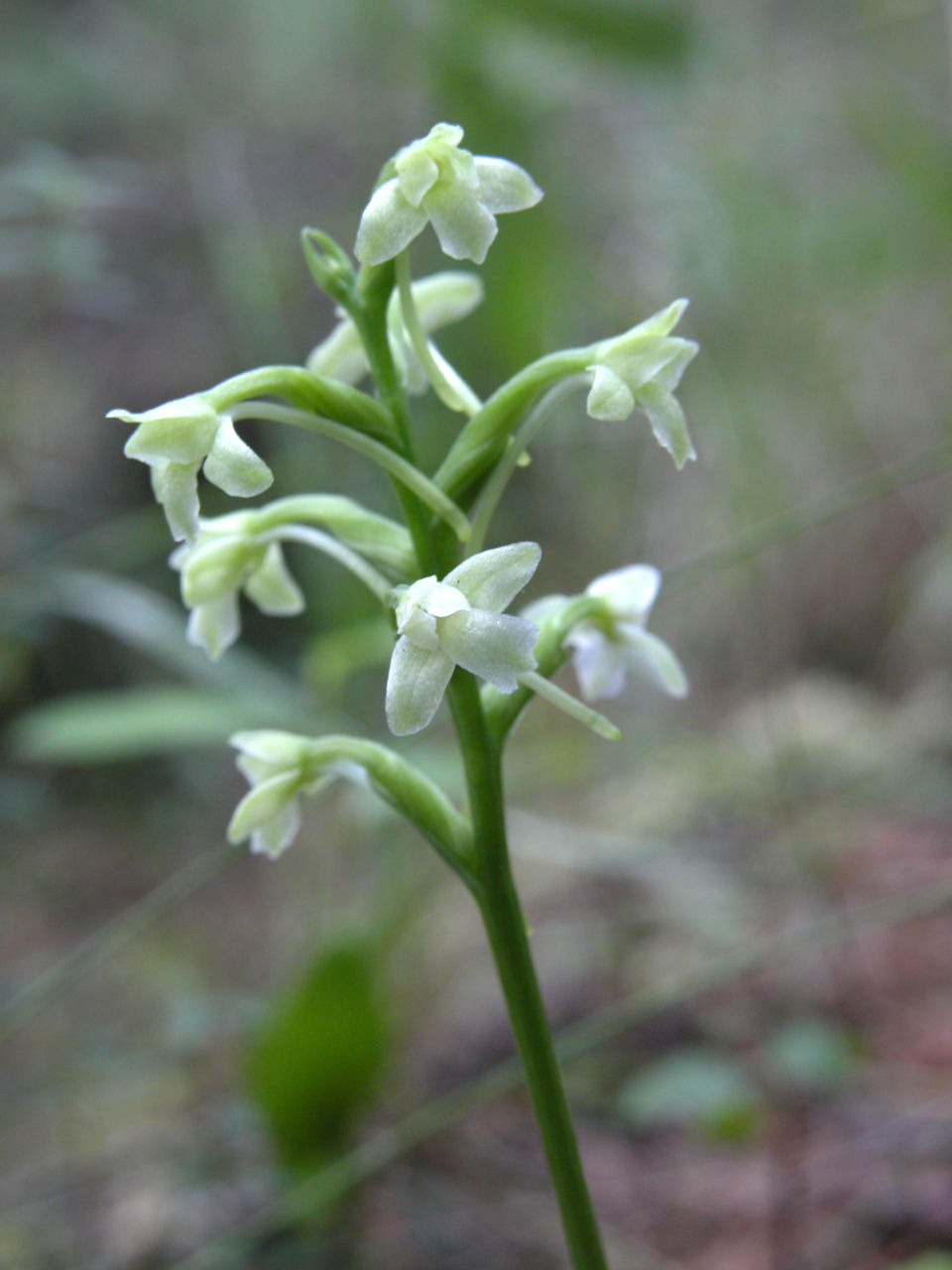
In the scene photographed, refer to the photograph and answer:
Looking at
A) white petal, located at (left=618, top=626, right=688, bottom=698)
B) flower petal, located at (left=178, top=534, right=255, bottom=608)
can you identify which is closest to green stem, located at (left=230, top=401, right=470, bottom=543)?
flower petal, located at (left=178, top=534, right=255, bottom=608)

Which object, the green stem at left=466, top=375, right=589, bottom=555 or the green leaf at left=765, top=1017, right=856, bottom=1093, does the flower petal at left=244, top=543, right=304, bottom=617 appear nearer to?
the green stem at left=466, top=375, right=589, bottom=555

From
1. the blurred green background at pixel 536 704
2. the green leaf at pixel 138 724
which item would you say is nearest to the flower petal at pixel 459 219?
the blurred green background at pixel 536 704

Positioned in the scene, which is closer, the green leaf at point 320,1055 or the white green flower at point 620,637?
the white green flower at point 620,637

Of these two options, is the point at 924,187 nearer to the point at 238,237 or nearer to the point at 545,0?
the point at 545,0

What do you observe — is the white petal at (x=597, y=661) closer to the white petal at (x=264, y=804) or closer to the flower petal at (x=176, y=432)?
the white petal at (x=264, y=804)

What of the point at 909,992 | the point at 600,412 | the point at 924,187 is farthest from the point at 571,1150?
the point at 924,187

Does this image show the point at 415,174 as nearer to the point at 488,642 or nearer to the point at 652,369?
the point at 652,369
